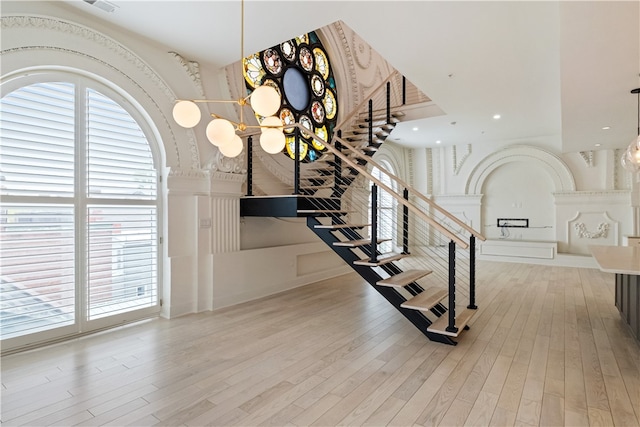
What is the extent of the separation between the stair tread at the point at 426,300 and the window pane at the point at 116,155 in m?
3.14

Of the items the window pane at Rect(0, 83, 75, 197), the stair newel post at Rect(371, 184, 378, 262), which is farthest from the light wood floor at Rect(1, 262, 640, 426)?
the window pane at Rect(0, 83, 75, 197)

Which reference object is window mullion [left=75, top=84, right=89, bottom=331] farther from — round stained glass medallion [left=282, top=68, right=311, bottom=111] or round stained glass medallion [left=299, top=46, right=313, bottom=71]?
round stained glass medallion [left=299, top=46, right=313, bottom=71]

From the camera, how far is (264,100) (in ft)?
7.08

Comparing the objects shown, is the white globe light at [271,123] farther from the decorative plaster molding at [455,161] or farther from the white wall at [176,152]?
the decorative plaster molding at [455,161]

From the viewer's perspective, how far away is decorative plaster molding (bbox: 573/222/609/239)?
7754 millimetres

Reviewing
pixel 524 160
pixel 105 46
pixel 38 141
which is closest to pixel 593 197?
pixel 524 160

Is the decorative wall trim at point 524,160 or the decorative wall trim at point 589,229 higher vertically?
the decorative wall trim at point 524,160

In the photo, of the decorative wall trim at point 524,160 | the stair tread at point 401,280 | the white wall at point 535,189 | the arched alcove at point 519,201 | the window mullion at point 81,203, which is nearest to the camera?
the window mullion at point 81,203

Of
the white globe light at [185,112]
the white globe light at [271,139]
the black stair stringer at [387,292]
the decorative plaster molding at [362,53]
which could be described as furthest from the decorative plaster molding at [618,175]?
the white globe light at [185,112]

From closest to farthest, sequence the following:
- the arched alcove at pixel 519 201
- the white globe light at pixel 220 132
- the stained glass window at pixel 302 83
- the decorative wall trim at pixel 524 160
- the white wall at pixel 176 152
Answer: the white globe light at pixel 220 132, the white wall at pixel 176 152, the stained glass window at pixel 302 83, the decorative wall trim at pixel 524 160, the arched alcove at pixel 519 201

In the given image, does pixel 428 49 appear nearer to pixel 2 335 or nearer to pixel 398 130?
pixel 398 130

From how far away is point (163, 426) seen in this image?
77.3 inches

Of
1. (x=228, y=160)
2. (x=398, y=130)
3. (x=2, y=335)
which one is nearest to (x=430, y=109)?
(x=398, y=130)

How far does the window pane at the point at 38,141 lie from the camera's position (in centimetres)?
283
